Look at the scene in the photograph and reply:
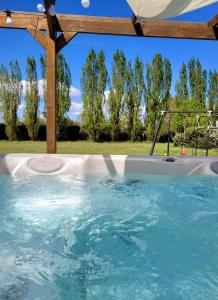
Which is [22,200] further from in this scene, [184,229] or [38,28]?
[38,28]

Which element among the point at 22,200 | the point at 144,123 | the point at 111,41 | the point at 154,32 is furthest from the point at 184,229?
the point at 111,41

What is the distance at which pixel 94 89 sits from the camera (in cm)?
1069

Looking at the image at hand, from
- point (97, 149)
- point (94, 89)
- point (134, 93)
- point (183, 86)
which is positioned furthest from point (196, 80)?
point (97, 149)

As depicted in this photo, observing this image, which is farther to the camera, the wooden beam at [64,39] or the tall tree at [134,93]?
the tall tree at [134,93]

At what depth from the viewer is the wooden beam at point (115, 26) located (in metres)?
3.55

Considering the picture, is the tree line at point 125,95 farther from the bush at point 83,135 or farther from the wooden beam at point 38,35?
the wooden beam at point 38,35

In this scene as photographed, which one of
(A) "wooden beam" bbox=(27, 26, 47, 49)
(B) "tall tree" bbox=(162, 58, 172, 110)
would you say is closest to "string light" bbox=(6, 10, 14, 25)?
(A) "wooden beam" bbox=(27, 26, 47, 49)

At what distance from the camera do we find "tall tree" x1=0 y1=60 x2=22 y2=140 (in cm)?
1030

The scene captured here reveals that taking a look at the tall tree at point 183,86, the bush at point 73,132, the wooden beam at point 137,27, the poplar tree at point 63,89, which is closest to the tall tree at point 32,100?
the poplar tree at point 63,89

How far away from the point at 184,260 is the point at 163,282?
8.6 inches

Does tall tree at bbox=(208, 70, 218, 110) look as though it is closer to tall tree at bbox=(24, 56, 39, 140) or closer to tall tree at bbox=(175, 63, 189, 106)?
tall tree at bbox=(175, 63, 189, 106)

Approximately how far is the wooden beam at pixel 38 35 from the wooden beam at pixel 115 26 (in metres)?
0.05

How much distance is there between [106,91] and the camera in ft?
35.3

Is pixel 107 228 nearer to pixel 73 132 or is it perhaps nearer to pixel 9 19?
pixel 9 19
